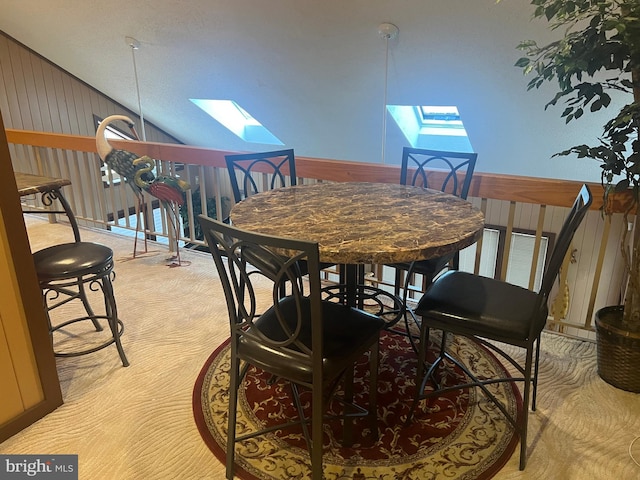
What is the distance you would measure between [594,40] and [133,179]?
2.82 meters

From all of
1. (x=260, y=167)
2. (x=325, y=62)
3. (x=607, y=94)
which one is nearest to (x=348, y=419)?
(x=607, y=94)

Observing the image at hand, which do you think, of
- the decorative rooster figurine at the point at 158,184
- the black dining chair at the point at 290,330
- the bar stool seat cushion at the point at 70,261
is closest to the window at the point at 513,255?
the decorative rooster figurine at the point at 158,184

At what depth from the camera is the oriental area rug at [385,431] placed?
5.39 ft

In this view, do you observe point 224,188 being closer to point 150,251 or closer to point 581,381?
Answer: point 150,251

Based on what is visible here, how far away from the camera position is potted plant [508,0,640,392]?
171cm

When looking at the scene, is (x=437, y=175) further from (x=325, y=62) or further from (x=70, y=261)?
(x=325, y=62)

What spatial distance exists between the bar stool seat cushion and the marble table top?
0.74 metres

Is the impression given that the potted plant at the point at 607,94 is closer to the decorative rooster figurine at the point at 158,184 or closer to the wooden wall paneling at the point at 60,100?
the decorative rooster figurine at the point at 158,184

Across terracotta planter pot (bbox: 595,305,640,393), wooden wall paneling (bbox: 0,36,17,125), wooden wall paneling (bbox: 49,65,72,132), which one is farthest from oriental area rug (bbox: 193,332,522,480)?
wooden wall paneling (bbox: 49,65,72,132)

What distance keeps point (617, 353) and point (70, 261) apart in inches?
97.9

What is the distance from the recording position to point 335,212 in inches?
73.4

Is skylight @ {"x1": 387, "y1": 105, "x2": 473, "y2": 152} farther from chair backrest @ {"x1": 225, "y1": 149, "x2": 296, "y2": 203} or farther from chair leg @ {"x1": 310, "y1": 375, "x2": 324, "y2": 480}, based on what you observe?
chair leg @ {"x1": 310, "y1": 375, "x2": 324, "y2": 480}

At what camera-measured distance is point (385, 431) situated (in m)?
1.82

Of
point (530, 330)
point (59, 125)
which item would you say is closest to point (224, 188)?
point (59, 125)
